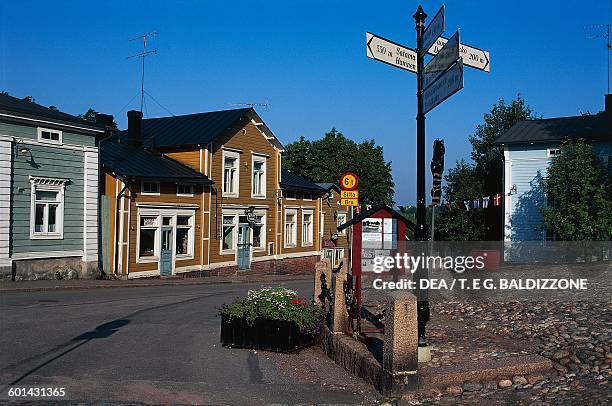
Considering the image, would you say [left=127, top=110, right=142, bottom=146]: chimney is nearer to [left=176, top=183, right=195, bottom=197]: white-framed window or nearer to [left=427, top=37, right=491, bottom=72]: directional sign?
[left=176, top=183, right=195, bottom=197]: white-framed window

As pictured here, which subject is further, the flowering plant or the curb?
the curb

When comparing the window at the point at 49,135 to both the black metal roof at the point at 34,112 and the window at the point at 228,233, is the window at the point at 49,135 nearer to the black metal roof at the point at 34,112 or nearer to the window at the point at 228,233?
the black metal roof at the point at 34,112

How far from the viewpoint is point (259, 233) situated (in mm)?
32469

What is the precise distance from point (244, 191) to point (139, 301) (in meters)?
14.4

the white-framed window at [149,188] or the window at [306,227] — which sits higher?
the white-framed window at [149,188]

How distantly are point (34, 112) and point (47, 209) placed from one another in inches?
135

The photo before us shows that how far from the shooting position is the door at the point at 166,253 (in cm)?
2584

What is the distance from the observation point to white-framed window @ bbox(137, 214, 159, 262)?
24917 mm

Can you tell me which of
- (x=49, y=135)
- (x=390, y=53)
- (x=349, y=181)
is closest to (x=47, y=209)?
(x=49, y=135)

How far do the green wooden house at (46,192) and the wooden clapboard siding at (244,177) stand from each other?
6.62 meters

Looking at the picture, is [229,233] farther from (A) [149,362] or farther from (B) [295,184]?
(A) [149,362]

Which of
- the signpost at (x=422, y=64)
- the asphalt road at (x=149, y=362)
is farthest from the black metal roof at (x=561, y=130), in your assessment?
the signpost at (x=422, y=64)

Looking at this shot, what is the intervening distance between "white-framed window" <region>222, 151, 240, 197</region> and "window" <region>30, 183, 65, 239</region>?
9027mm

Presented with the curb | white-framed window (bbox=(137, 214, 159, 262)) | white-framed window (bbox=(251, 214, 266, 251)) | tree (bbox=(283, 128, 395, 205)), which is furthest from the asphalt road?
tree (bbox=(283, 128, 395, 205))
